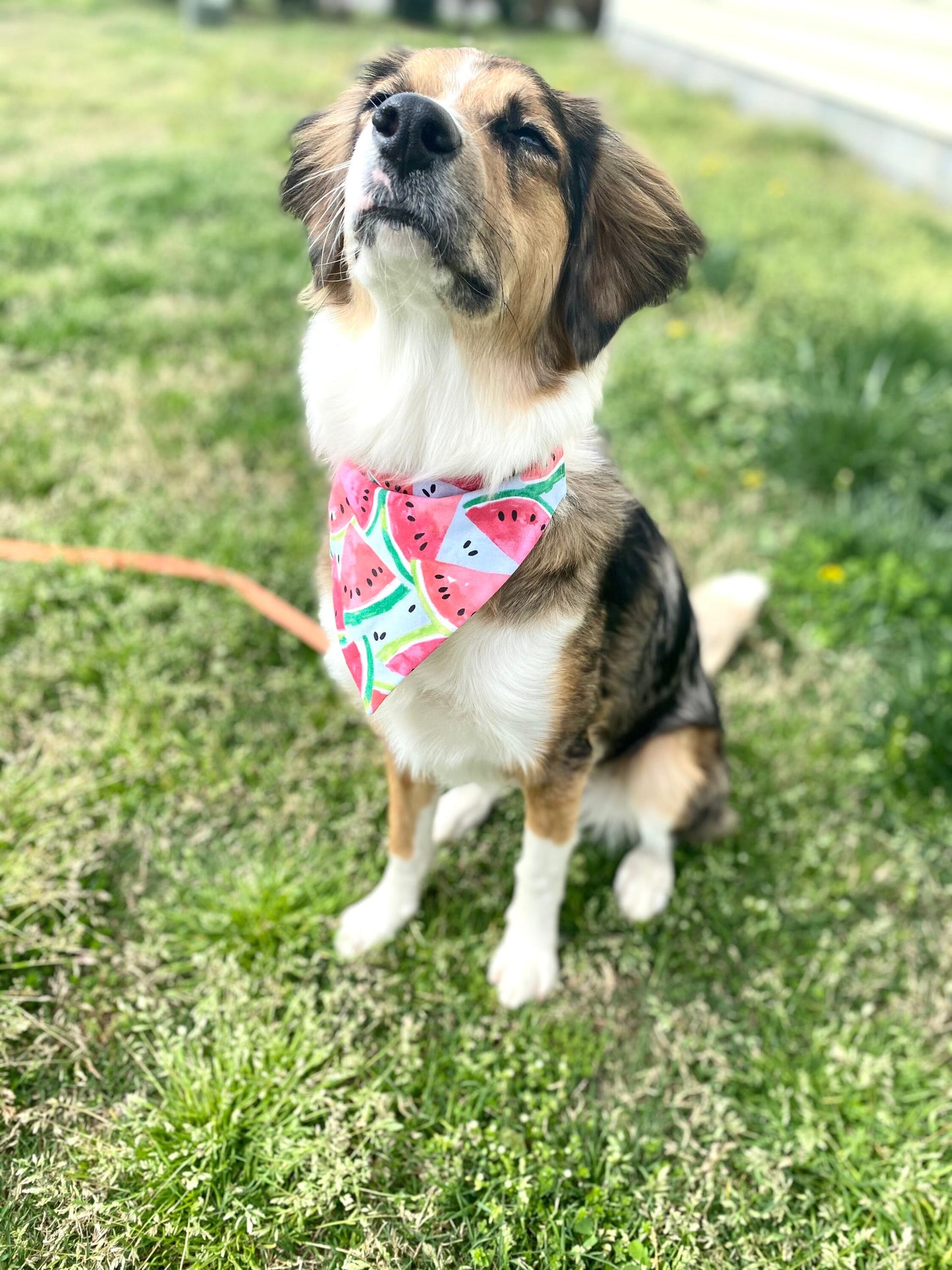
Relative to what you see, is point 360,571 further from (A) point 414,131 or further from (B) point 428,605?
(A) point 414,131

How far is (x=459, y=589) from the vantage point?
1.82m

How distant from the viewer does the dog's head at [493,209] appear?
5.10 feet

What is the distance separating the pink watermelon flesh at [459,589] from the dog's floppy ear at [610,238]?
48cm

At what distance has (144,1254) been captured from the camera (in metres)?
1.73

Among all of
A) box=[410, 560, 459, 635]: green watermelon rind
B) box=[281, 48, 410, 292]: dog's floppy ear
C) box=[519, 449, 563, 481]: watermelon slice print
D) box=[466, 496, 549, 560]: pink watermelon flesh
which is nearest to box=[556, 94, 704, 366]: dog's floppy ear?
box=[519, 449, 563, 481]: watermelon slice print

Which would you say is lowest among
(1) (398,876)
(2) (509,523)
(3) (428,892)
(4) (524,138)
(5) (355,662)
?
(3) (428,892)


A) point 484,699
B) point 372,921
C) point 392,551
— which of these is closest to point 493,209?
point 392,551

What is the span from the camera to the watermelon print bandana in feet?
5.93

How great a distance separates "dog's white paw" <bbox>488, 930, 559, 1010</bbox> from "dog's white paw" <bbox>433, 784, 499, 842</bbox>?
417 mm

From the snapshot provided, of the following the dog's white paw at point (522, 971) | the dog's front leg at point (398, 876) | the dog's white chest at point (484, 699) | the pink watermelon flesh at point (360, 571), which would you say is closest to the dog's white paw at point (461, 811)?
the dog's front leg at point (398, 876)

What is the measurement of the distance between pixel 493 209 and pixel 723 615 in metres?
1.84

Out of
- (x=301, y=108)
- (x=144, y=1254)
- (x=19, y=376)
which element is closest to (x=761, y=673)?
(x=144, y=1254)

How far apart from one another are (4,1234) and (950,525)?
12.8 feet

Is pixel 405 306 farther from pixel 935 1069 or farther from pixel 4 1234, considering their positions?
pixel 935 1069
